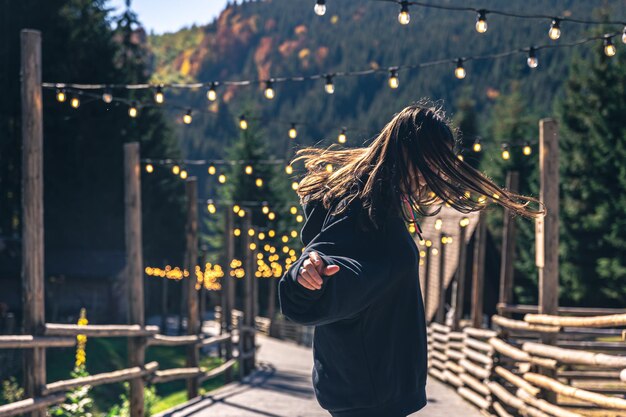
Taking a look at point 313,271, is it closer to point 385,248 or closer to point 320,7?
point 385,248

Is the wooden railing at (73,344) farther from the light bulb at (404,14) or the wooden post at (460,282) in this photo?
the wooden post at (460,282)

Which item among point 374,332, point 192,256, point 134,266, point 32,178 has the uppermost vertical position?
point 32,178

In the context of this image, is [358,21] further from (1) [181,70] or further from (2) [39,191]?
(2) [39,191]

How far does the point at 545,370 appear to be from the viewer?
1074 centimetres

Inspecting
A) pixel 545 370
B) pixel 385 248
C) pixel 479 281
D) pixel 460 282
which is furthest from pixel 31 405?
pixel 460 282

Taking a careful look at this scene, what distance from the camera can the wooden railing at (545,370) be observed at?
8.48 m

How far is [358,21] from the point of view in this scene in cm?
18175

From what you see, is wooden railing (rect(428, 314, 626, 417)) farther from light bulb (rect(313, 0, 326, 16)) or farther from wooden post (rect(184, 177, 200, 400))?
wooden post (rect(184, 177, 200, 400))

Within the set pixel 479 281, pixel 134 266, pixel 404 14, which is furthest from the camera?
pixel 479 281

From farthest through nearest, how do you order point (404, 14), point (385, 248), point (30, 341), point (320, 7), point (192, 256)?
point (192, 256) < point (30, 341) < point (404, 14) < point (320, 7) < point (385, 248)

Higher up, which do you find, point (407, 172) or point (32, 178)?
point (32, 178)

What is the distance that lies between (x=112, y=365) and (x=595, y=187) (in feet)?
60.3

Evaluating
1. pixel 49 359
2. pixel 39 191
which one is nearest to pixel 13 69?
pixel 49 359

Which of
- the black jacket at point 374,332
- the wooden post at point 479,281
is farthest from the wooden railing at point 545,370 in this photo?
the black jacket at point 374,332
